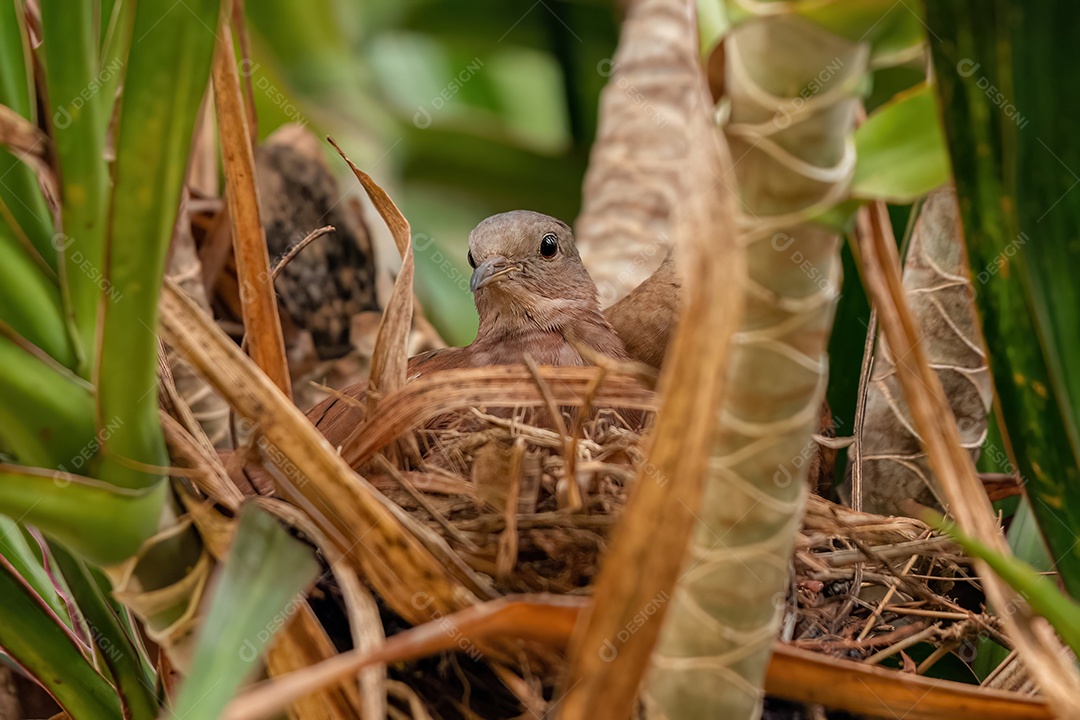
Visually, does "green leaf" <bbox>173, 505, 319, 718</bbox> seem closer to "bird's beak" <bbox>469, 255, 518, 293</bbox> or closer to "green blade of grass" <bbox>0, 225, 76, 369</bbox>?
"green blade of grass" <bbox>0, 225, 76, 369</bbox>

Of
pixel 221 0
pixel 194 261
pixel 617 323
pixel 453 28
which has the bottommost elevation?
pixel 617 323

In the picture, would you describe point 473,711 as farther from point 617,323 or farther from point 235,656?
point 617,323

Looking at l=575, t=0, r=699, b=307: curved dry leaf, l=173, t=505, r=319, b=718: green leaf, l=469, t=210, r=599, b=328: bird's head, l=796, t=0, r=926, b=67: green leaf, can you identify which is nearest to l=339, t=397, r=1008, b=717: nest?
l=173, t=505, r=319, b=718: green leaf

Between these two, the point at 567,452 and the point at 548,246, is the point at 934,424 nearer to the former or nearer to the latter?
the point at 567,452

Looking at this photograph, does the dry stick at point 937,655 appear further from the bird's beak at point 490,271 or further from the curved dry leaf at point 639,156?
the curved dry leaf at point 639,156

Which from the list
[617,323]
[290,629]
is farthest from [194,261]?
[290,629]

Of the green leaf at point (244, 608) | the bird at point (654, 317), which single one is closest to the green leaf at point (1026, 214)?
the green leaf at point (244, 608)
